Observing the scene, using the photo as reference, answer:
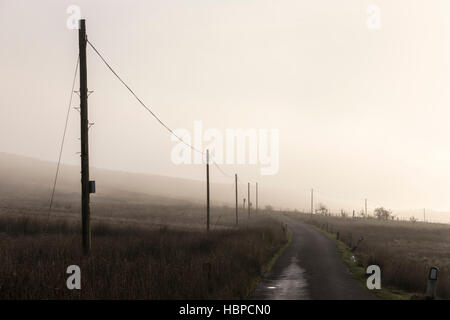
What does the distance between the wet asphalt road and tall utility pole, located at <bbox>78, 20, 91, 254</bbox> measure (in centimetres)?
681

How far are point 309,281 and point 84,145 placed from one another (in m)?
9.56

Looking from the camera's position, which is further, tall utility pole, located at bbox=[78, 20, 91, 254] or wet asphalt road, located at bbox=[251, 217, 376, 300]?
tall utility pole, located at bbox=[78, 20, 91, 254]

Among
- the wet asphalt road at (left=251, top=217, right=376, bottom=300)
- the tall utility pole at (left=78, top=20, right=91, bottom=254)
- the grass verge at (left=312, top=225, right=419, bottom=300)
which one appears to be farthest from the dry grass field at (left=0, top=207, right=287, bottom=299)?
the grass verge at (left=312, top=225, right=419, bottom=300)

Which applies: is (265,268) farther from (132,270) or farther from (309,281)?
(132,270)

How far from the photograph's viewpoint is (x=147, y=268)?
14.9 m

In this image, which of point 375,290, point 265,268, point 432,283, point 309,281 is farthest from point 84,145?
point 432,283

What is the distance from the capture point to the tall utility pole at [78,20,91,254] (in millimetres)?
17016

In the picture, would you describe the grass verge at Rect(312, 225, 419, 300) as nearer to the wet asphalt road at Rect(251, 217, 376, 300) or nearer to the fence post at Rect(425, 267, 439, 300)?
the wet asphalt road at Rect(251, 217, 376, 300)

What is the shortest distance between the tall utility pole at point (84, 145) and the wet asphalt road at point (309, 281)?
268 inches

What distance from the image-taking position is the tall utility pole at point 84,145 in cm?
1702

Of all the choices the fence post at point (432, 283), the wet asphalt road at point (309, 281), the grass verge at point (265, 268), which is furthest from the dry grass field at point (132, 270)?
the fence post at point (432, 283)
